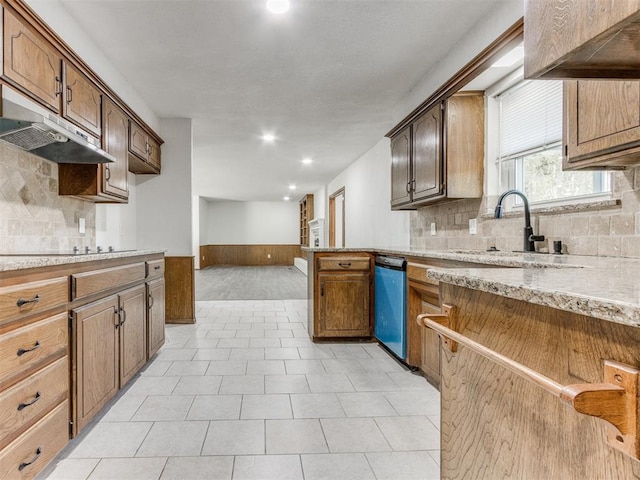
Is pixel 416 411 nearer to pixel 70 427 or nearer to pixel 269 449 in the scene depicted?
pixel 269 449

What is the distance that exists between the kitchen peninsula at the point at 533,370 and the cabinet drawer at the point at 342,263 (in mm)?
2302

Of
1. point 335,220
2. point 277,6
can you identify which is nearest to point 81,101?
point 277,6

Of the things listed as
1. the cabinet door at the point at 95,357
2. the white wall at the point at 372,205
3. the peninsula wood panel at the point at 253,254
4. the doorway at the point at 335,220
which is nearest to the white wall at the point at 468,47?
the white wall at the point at 372,205

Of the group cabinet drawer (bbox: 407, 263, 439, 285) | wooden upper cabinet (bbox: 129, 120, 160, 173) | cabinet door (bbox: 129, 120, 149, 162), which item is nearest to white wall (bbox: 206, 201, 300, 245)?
wooden upper cabinet (bbox: 129, 120, 160, 173)

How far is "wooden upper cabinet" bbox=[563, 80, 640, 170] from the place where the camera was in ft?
4.50

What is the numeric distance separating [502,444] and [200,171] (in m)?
7.58

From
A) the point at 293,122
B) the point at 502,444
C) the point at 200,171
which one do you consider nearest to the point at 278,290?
the point at 200,171

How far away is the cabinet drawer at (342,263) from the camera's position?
3.42 meters

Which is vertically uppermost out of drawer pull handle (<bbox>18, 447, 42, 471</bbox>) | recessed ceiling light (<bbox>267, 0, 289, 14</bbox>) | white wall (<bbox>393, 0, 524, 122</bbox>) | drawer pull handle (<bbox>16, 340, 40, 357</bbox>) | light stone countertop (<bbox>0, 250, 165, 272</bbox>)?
recessed ceiling light (<bbox>267, 0, 289, 14</bbox>)

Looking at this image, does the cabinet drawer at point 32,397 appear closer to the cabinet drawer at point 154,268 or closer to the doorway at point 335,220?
the cabinet drawer at point 154,268

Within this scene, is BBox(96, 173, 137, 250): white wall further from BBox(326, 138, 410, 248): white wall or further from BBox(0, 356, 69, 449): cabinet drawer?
BBox(326, 138, 410, 248): white wall

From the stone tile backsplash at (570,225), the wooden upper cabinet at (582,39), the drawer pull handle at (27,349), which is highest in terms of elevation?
the wooden upper cabinet at (582,39)

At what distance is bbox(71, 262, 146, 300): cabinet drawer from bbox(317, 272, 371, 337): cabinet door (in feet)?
5.01

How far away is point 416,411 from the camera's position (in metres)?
2.14
